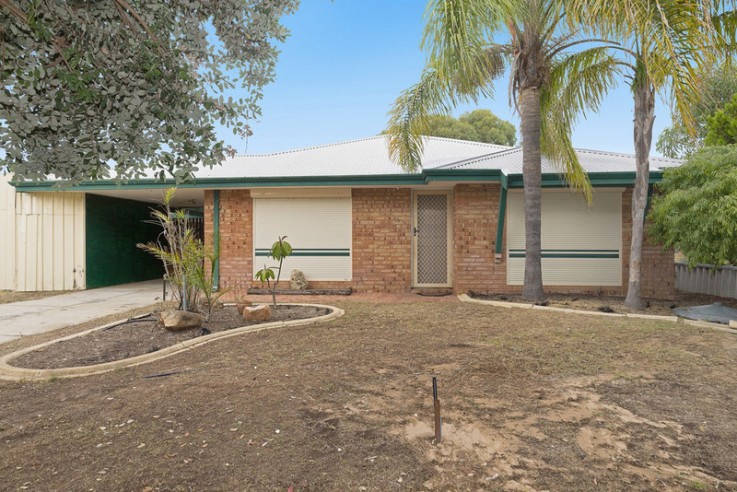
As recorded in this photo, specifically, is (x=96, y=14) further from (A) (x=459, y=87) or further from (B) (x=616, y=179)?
(B) (x=616, y=179)

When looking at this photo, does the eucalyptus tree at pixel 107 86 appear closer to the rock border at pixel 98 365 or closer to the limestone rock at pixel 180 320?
the rock border at pixel 98 365

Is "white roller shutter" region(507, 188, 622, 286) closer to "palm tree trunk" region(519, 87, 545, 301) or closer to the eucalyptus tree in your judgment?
"palm tree trunk" region(519, 87, 545, 301)

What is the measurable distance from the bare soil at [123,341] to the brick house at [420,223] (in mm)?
3878

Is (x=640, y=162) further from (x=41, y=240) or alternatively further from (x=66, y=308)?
(x=41, y=240)

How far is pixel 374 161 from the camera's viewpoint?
13445mm

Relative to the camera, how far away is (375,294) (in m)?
11.1

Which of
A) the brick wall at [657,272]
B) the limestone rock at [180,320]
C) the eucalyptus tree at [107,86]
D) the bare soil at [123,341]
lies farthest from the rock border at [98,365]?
the brick wall at [657,272]

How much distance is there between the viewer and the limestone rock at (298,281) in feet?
37.2

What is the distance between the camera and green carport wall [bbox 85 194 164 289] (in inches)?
510

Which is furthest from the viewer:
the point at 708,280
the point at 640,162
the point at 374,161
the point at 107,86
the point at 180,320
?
the point at 374,161

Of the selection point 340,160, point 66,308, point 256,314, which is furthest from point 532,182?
point 66,308

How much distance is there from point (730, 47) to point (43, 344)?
11.1m

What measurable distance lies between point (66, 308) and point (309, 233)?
18.3 ft

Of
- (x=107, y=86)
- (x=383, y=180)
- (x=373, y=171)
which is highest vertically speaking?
(x=373, y=171)
